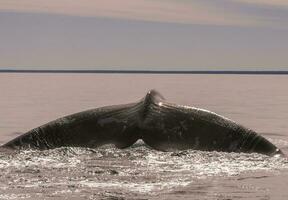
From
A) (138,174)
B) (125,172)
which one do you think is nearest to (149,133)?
(125,172)

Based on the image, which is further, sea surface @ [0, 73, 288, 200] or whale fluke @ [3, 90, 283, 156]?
whale fluke @ [3, 90, 283, 156]

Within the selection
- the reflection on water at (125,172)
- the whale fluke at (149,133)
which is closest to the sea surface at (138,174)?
the reflection on water at (125,172)

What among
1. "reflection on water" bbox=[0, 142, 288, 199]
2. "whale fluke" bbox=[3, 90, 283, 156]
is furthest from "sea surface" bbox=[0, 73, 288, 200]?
"whale fluke" bbox=[3, 90, 283, 156]

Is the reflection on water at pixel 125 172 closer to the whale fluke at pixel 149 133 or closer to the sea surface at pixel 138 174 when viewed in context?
the sea surface at pixel 138 174

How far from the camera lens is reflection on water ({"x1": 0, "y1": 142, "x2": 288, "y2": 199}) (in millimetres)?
8820

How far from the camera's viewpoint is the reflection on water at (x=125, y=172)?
8820 mm

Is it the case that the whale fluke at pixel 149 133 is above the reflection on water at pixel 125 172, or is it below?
above

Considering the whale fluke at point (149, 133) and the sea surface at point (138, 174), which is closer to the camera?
the sea surface at point (138, 174)

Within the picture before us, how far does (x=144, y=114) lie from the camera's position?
1241 cm

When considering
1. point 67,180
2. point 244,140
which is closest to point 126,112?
point 244,140

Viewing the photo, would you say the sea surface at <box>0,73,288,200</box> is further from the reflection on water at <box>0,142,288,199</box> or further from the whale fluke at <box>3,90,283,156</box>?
the whale fluke at <box>3,90,283,156</box>

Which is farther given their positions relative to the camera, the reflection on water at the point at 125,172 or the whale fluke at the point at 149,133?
the whale fluke at the point at 149,133

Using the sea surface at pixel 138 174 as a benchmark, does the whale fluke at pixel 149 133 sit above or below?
above

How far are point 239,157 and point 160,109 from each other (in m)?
2.03
